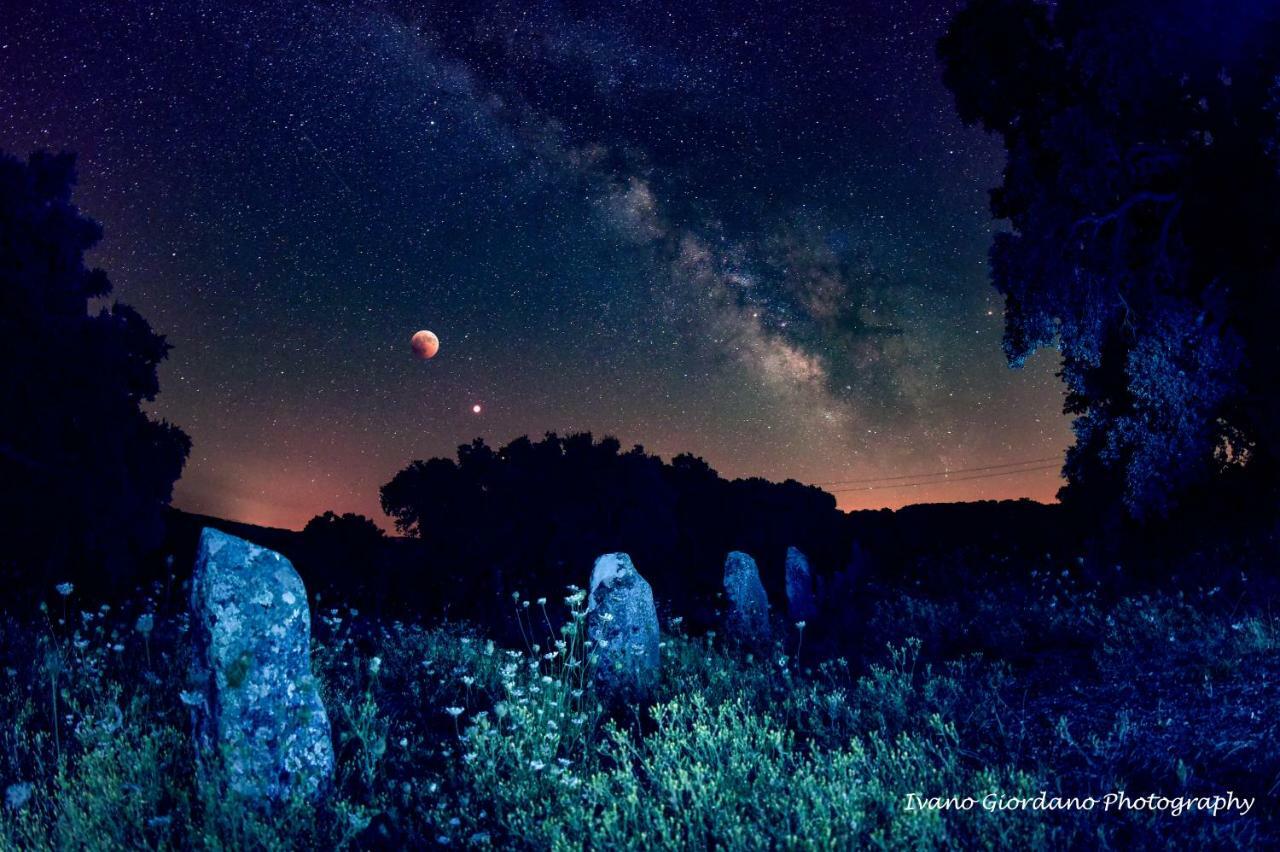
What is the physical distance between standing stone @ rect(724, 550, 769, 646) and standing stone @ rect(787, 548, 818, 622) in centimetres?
222

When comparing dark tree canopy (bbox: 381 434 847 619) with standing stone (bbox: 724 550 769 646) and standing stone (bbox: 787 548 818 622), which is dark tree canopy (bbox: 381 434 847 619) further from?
standing stone (bbox: 724 550 769 646)

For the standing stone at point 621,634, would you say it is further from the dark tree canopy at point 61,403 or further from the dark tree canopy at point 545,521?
the dark tree canopy at point 545,521

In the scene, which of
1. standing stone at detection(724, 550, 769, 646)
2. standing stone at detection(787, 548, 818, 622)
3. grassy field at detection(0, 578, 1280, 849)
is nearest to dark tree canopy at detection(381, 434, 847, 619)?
standing stone at detection(787, 548, 818, 622)

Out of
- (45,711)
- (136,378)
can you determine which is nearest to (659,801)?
(45,711)

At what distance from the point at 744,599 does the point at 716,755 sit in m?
8.90

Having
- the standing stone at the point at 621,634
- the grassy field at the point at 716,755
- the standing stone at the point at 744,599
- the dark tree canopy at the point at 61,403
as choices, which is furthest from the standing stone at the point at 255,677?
the dark tree canopy at the point at 61,403

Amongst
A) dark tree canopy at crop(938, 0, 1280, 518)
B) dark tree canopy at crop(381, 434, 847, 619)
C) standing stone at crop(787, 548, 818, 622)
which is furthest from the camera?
dark tree canopy at crop(381, 434, 847, 619)

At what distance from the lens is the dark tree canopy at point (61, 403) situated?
39.9 feet

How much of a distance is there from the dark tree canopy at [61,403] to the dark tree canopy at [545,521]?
556 inches

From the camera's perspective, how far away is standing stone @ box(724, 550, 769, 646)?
41.1 ft

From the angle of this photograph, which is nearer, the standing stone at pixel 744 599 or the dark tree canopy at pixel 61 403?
the dark tree canopy at pixel 61 403

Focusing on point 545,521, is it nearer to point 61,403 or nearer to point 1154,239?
point 61,403

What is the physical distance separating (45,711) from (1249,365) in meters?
15.7

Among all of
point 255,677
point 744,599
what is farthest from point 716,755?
point 744,599
